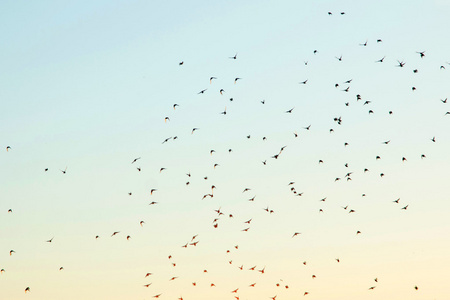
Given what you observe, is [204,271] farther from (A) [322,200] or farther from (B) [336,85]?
(B) [336,85]

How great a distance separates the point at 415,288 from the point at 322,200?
13.8m

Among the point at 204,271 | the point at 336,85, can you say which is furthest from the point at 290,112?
the point at 204,271

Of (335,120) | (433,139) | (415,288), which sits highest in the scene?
(335,120)

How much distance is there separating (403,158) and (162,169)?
26.1 meters

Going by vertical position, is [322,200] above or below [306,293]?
above

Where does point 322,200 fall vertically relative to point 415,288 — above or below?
above

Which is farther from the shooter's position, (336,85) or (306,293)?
(306,293)

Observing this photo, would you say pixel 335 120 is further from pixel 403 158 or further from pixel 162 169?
pixel 162 169

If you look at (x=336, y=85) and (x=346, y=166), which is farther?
(x=346, y=166)

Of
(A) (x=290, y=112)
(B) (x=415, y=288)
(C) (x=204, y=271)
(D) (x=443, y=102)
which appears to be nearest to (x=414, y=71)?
(D) (x=443, y=102)

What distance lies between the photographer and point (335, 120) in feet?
345

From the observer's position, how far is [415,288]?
101 metres

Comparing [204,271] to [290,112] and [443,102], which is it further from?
[443,102]

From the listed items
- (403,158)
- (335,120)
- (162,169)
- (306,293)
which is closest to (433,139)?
(403,158)
